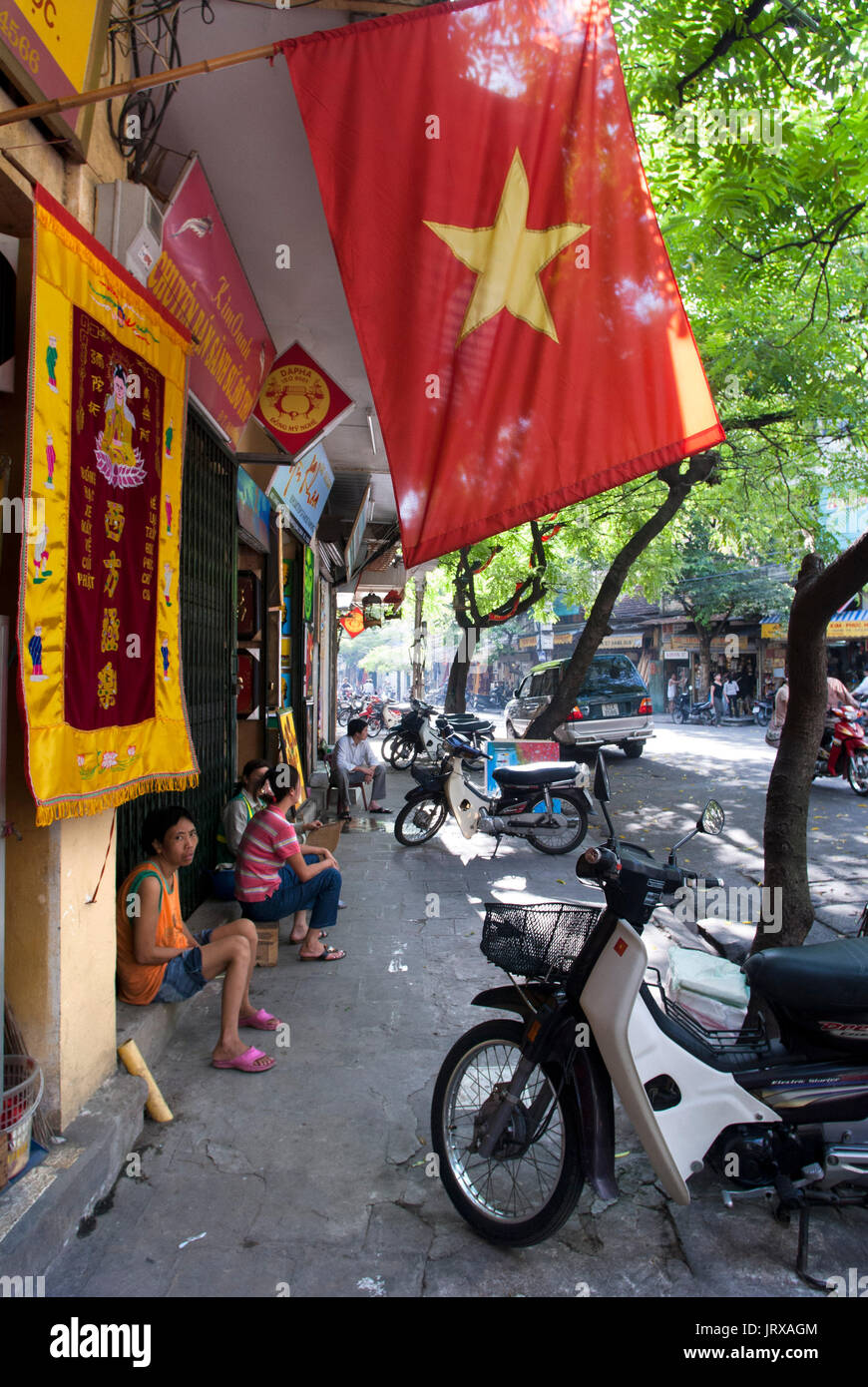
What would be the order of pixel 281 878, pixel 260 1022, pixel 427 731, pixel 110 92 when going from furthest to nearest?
pixel 427 731 < pixel 281 878 < pixel 260 1022 < pixel 110 92

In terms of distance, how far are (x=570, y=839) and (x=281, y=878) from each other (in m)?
3.91

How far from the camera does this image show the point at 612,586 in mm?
10086

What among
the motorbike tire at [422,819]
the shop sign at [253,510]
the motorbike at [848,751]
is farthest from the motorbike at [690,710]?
the shop sign at [253,510]

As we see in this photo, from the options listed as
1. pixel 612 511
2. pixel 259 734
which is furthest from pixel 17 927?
pixel 612 511

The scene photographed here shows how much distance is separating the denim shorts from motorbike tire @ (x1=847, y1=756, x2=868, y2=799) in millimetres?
8774

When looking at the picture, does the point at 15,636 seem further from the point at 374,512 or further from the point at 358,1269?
the point at 374,512

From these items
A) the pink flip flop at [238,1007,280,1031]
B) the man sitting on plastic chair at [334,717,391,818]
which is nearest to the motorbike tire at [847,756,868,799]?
the man sitting on plastic chair at [334,717,391,818]

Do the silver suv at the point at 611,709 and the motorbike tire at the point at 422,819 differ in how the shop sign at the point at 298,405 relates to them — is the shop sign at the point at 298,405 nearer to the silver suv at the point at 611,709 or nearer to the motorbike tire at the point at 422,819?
the motorbike tire at the point at 422,819

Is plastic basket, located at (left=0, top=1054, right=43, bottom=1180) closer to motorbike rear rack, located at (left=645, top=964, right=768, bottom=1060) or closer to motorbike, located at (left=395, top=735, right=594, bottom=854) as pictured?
motorbike rear rack, located at (left=645, top=964, right=768, bottom=1060)

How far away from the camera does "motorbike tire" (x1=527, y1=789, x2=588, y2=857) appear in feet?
25.0

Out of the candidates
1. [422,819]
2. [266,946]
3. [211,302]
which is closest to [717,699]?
[422,819]

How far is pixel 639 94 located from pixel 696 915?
4994 millimetres

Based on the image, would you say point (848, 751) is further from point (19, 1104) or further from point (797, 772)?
point (19, 1104)
